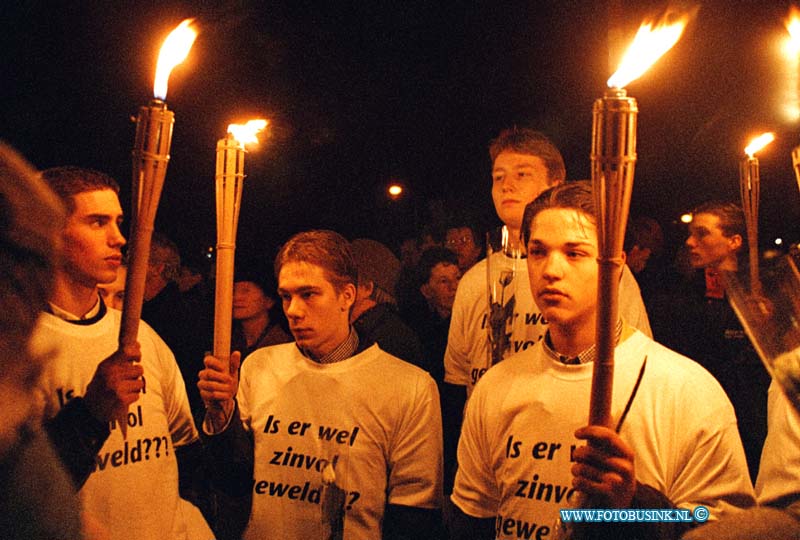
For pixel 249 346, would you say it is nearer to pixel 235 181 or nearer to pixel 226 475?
pixel 226 475

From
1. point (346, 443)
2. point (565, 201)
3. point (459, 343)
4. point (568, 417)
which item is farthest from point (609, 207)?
point (459, 343)

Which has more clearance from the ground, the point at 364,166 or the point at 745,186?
the point at 364,166

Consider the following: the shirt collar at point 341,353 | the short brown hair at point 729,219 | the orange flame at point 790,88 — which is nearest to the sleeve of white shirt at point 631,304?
the shirt collar at point 341,353

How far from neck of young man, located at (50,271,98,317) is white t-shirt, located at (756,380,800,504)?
2862 mm

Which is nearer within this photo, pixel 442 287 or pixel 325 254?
pixel 325 254

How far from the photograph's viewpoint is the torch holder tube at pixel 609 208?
6.68ft

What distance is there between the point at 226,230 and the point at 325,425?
3.55 ft

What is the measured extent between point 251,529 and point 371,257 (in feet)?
9.04

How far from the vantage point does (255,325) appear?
16.9ft

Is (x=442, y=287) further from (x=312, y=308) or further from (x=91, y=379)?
(x=91, y=379)

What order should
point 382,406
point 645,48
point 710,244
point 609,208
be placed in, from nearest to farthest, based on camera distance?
1. point 609,208
2. point 645,48
3. point 382,406
4. point 710,244

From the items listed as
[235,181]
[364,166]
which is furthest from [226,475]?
[364,166]

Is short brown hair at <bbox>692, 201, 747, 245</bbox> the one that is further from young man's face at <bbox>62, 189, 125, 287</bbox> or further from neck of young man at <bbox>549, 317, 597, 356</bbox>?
young man's face at <bbox>62, 189, 125, 287</bbox>

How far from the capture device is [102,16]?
9.41m
